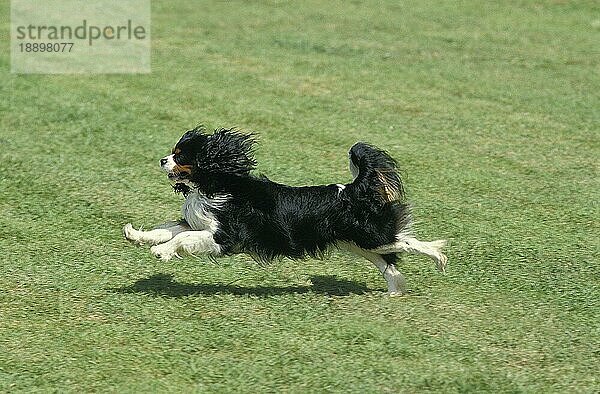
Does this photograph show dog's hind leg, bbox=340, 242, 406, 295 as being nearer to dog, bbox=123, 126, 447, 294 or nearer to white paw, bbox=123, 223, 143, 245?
dog, bbox=123, 126, 447, 294

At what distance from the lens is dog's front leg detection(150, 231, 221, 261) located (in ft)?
20.6

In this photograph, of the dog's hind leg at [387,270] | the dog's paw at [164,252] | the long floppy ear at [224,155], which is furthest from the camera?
the dog's hind leg at [387,270]

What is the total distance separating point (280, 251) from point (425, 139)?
4.82m

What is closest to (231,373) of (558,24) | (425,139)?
(425,139)

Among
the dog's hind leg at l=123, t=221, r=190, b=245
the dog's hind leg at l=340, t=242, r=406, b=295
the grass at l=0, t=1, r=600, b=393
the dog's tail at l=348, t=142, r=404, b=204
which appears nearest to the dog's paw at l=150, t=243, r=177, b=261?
the dog's hind leg at l=123, t=221, r=190, b=245

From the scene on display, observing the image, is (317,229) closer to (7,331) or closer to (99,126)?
(7,331)

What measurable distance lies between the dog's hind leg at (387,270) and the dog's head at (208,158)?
0.82 m

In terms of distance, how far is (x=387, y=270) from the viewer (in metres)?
6.56

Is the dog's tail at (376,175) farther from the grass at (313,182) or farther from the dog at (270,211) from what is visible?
the grass at (313,182)

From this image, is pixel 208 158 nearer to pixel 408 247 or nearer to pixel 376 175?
pixel 376 175

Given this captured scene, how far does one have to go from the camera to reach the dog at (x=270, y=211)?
636cm

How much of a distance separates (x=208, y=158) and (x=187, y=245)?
55cm

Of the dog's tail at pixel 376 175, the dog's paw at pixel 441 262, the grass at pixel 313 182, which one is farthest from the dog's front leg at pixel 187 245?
the dog's paw at pixel 441 262

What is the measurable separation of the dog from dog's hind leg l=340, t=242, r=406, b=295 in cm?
1
